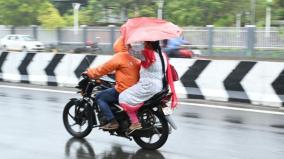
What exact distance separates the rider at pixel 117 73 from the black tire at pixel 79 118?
0.48 meters

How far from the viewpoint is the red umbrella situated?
249 inches

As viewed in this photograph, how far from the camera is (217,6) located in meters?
37.5

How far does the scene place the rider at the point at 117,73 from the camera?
6.76 m

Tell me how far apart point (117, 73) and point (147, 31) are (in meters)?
0.80

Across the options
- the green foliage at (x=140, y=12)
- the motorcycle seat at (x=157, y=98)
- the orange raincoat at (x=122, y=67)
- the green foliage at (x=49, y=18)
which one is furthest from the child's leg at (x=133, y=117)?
the green foliage at (x=49, y=18)

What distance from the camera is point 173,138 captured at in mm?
7613

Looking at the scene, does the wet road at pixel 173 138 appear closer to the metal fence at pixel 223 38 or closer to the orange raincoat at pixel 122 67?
→ the orange raincoat at pixel 122 67

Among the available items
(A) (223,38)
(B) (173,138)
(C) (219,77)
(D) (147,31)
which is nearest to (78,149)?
(B) (173,138)

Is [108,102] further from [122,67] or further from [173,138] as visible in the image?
[173,138]

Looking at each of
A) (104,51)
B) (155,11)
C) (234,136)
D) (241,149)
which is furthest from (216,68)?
(155,11)

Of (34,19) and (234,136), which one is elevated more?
(234,136)

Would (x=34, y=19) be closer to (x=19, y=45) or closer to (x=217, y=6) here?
(x=19, y=45)

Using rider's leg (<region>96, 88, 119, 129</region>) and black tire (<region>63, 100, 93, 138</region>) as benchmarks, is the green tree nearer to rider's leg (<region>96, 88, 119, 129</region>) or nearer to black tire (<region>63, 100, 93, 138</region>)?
black tire (<region>63, 100, 93, 138</region>)

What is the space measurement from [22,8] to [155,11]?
1154cm
